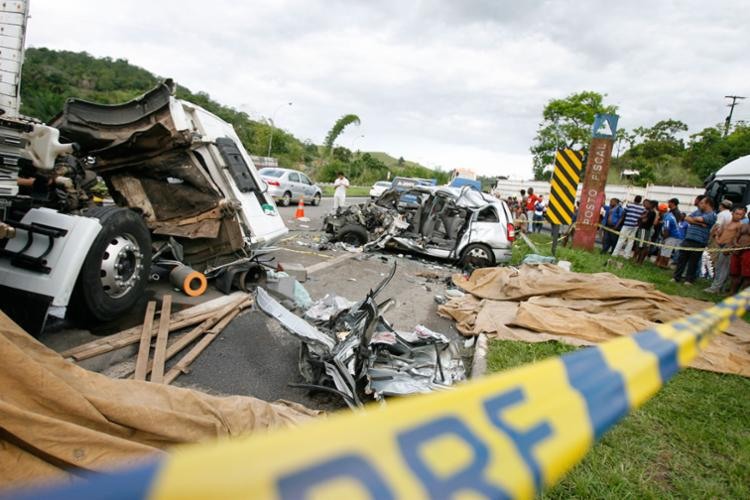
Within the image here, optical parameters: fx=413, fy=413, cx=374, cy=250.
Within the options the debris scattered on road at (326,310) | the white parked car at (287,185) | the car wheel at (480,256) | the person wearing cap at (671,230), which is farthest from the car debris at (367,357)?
the white parked car at (287,185)

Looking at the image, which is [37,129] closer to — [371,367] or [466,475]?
[371,367]

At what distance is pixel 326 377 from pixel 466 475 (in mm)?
2721

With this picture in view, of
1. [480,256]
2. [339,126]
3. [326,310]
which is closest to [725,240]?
[480,256]

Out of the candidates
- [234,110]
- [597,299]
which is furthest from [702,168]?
[234,110]

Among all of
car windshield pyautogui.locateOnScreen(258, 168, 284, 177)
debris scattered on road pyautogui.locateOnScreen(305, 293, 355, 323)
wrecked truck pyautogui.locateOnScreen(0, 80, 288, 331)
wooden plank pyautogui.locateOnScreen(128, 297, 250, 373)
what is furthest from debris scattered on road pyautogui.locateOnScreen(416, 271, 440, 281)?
car windshield pyautogui.locateOnScreen(258, 168, 284, 177)

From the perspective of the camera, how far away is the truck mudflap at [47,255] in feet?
9.93

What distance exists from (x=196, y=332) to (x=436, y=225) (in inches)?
272

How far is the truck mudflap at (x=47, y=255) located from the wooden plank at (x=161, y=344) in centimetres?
75

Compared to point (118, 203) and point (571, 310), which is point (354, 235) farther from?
point (118, 203)

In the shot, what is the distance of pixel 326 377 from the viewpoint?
3221mm

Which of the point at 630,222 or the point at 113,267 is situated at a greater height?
the point at 630,222

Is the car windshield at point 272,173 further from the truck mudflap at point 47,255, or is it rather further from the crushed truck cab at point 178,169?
the truck mudflap at point 47,255

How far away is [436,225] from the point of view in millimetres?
9867

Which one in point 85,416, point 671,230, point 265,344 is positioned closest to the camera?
point 85,416
